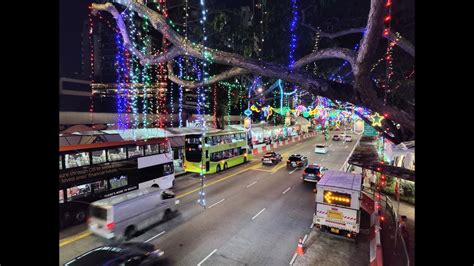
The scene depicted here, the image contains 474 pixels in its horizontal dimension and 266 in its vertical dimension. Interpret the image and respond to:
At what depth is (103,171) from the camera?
12602 millimetres

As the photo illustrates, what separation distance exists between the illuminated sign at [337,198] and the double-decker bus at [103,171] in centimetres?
1081

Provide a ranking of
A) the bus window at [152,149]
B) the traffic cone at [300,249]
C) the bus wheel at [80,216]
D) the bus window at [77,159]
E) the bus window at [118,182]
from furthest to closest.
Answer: the bus window at [152,149]
the bus window at [118,182]
the bus wheel at [80,216]
the bus window at [77,159]
the traffic cone at [300,249]

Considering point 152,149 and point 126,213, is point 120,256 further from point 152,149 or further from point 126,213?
point 152,149

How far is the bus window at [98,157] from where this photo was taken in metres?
12.2

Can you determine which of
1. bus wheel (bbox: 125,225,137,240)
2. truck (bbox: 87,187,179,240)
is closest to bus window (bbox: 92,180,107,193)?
truck (bbox: 87,187,179,240)

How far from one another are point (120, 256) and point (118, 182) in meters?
6.94

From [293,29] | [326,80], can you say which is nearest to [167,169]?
[293,29]

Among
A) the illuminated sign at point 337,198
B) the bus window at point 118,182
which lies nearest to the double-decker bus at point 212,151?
the bus window at point 118,182

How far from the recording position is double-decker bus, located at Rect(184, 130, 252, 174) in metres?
20.3

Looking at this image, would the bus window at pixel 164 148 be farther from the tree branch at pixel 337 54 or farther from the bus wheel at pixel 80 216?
the tree branch at pixel 337 54
